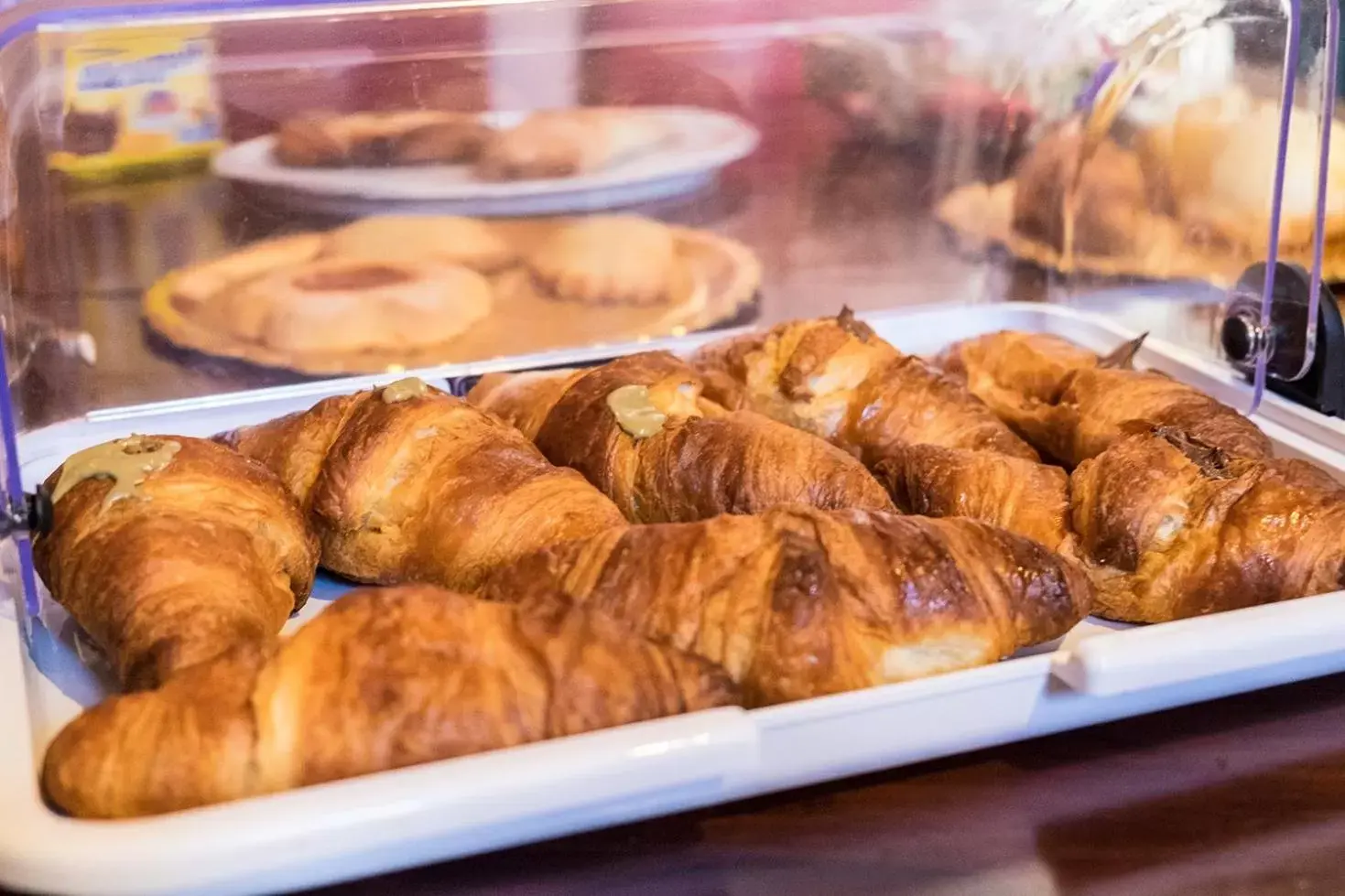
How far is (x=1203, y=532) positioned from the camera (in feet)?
3.26

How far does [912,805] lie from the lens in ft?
2.67

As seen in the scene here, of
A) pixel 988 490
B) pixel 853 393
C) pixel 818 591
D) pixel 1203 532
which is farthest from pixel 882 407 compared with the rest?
pixel 818 591

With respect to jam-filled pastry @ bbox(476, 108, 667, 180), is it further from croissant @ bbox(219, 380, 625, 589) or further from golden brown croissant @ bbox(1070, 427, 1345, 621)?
golden brown croissant @ bbox(1070, 427, 1345, 621)

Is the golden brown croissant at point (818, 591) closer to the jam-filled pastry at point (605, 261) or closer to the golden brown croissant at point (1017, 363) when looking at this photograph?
the golden brown croissant at point (1017, 363)

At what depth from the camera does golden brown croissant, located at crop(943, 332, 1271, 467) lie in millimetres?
1196

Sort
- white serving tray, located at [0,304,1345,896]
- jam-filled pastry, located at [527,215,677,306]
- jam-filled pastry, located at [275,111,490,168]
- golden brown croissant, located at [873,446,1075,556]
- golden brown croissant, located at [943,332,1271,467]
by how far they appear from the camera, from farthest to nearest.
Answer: jam-filled pastry, located at [527,215,677,306]
jam-filled pastry, located at [275,111,490,168]
golden brown croissant, located at [943,332,1271,467]
golden brown croissant, located at [873,446,1075,556]
white serving tray, located at [0,304,1345,896]

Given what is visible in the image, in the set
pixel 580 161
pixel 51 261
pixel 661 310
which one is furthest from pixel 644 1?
pixel 51 261

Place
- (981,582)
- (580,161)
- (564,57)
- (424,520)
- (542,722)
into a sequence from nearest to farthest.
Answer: (542,722), (981,582), (424,520), (564,57), (580,161)

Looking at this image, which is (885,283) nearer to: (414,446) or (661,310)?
(661,310)

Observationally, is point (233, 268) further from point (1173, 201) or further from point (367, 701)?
point (1173, 201)

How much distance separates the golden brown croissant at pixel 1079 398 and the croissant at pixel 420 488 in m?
0.54

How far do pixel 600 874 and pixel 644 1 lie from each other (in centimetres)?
95

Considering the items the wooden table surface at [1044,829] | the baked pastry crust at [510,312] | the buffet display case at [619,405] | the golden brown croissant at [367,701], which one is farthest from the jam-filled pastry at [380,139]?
the wooden table surface at [1044,829]

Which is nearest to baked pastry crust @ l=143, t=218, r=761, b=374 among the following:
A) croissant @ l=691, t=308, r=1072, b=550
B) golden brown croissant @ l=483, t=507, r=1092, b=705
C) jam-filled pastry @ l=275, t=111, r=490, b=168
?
jam-filled pastry @ l=275, t=111, r=490, b=168
